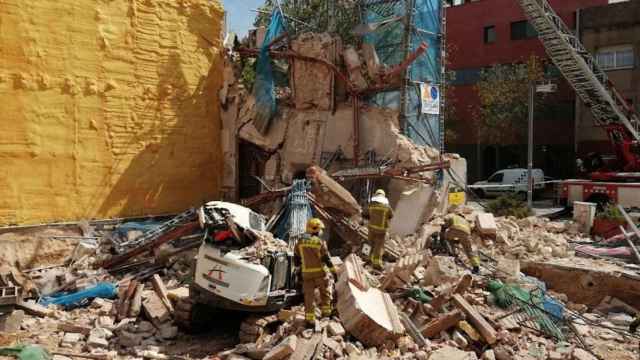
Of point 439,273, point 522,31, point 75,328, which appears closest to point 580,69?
point 522,31

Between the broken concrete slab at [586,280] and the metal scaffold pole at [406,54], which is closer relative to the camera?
the broken concrete slab at [586,280]

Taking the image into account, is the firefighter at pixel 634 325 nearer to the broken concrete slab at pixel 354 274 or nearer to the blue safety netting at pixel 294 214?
the broken concrete slab at pixel 354 274

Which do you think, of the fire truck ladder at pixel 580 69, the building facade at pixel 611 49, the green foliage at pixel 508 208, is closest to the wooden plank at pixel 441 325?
the green foliage at pixel 508 208

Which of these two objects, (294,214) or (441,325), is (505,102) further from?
(441,325)

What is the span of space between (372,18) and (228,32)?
14.4 ft

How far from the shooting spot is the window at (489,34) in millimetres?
30594

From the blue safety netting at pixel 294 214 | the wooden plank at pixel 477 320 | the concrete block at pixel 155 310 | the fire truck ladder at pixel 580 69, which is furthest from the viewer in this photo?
the fire truck ladder at pixel 580 69

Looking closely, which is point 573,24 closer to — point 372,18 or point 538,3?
point 538,3

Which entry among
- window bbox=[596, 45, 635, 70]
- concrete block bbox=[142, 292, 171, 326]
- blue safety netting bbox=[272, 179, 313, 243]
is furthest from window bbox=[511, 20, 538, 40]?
concrete block bbox=[142, 292, 171, 326]

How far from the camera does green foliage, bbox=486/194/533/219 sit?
1598 cm

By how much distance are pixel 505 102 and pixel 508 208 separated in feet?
38.2

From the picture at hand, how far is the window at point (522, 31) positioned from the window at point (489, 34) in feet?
3.85

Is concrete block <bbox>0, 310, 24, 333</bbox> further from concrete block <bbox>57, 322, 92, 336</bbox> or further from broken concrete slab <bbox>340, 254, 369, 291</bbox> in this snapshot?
broken concrete slab <bbox>340, 254, 369, 291</bbox>

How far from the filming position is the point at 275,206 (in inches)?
465
